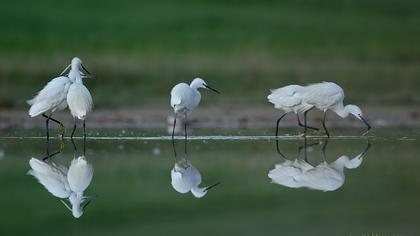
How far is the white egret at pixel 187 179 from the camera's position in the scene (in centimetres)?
1000

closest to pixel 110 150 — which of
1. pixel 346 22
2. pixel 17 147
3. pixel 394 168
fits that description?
pixel 17 147

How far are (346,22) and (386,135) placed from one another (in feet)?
34.6

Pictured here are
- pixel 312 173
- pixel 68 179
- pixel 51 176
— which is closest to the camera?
pixel 68 179

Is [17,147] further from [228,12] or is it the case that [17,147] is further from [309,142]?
[228,12]

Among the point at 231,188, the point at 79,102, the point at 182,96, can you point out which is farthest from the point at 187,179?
the point at 79,102

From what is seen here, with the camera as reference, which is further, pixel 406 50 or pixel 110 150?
pixel 406 50

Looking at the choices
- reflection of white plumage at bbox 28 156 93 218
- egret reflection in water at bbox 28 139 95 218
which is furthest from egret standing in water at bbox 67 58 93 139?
reflection of white plumage at bbox 28 156 93 218

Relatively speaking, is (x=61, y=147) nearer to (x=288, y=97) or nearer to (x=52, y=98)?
(x=52, y=98)

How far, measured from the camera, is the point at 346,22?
2566cm

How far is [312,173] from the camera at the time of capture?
1099cm

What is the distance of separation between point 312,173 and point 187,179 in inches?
52.0

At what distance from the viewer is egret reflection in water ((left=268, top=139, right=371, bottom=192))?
33.6 ft

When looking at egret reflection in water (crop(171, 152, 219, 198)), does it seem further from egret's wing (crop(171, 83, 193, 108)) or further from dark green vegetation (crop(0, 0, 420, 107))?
dark green vegetation (crop(0, 0, 420, 107))

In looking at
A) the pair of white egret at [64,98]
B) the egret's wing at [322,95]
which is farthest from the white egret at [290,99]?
the pair of white egret at [64,98]
